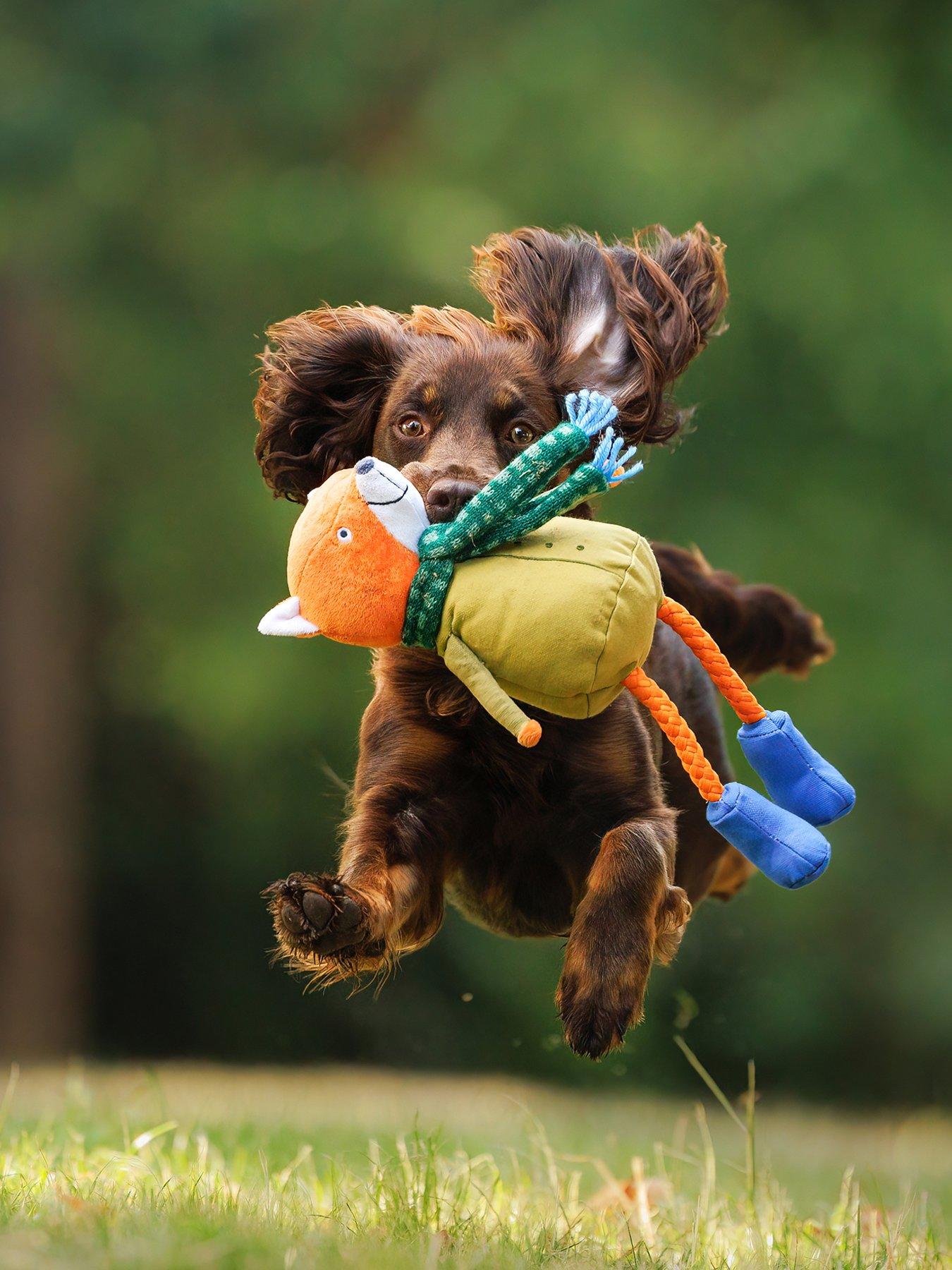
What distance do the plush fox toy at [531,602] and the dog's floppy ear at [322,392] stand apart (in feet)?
2.53

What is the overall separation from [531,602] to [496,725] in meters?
0.58

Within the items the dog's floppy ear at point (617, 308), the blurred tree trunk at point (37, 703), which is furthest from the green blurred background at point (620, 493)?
the dog's floppy ear at point (617, 308)

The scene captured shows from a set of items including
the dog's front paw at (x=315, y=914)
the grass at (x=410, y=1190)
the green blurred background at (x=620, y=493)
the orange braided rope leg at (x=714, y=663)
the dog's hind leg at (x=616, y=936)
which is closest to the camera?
the grass at (x=410, y=1190)

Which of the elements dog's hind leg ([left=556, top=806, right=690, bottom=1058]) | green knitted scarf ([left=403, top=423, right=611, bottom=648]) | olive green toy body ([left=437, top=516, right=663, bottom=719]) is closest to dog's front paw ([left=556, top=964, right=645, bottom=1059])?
dog's hind leg ([left=556, top=806, right=690, bottom=1058])

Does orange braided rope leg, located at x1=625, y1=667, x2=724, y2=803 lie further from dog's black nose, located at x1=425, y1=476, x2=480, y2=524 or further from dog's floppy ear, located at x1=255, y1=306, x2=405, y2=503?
dog's floppy ear, located at x1=255, y1=306, x2=405, y2=503

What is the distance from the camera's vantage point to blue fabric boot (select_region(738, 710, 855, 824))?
105 inches

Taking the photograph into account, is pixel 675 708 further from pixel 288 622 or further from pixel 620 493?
pixel 620 493

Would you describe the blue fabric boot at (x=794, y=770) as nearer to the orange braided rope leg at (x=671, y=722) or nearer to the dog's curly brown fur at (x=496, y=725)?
the orange braided rope leg at (x=671, y=722)

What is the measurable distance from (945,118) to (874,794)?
4139 mm

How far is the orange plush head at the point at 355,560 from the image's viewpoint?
2570mm

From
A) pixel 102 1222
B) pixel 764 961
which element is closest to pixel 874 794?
pixel 764 961

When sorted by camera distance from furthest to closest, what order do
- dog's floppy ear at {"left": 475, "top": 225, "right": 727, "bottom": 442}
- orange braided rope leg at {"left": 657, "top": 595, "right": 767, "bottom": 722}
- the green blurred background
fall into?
1. the green blurred background
2. dog's floppy ear at {"left": 475, "top": 225, "right": 727, "bottom": 442}
3. orange braided rope leg at {"left": 657, "top": 595, "right": 767, "bottom": 722}

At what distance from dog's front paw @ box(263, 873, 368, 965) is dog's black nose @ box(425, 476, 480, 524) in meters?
0.66

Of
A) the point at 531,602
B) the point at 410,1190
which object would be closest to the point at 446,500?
the point at 531,602
